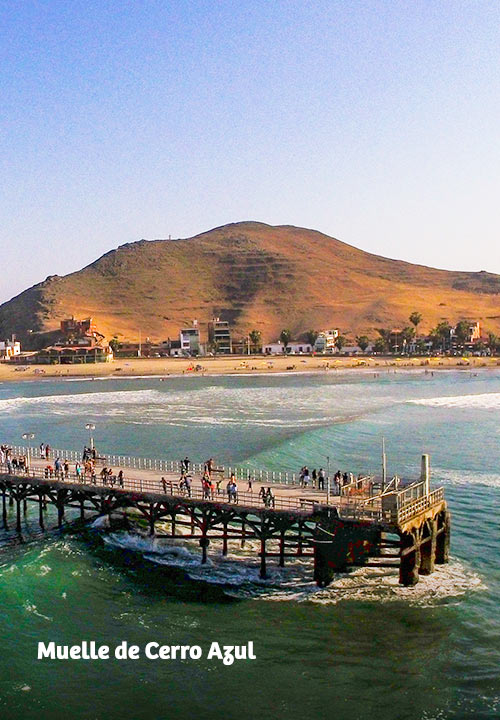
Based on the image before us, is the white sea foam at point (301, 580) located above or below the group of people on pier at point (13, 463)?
below

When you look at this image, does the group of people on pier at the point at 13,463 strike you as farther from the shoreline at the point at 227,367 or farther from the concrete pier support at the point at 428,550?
the shoreline at the point at 227,367

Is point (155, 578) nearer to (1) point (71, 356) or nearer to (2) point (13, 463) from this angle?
(2) point (13, 463)

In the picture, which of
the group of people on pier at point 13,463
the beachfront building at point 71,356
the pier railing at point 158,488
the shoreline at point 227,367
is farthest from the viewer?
the beachfront building at point 71,356

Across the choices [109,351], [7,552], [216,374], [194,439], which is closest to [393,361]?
[216,374]

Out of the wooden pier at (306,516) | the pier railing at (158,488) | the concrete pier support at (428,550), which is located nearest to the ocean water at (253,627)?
the concrete pier support at (428,550)

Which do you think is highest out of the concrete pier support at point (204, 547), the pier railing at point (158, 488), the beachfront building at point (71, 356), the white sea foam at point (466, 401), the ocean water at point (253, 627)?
the beachfront building at point (71, 356)

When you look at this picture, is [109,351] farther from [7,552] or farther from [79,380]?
[7,552]
